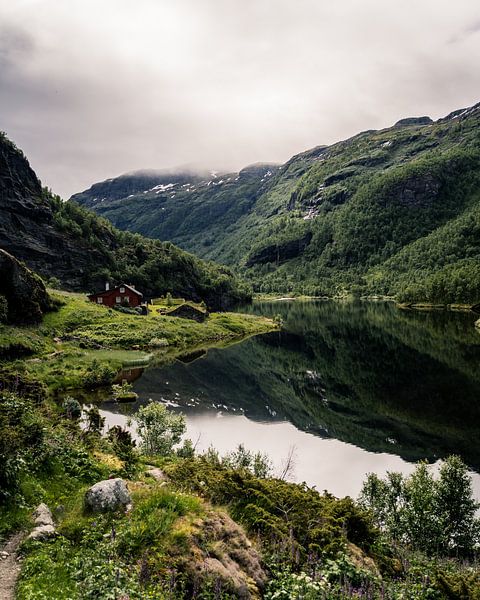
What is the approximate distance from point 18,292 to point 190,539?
76.3 m

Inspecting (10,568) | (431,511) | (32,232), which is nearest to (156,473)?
(10,568)

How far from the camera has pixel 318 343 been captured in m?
112

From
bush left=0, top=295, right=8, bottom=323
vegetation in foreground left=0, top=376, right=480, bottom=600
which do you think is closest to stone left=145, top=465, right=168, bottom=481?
vegetation in foreground left=0, top=376, right=480, bottom=600

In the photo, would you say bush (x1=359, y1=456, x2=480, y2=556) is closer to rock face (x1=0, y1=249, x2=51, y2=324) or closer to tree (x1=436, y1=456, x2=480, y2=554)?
tree (x1=436, y1=456, x2=480, y2=554)

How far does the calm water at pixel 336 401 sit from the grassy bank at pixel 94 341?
270 inches

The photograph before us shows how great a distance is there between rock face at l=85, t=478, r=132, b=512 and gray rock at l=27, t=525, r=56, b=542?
1.40 m

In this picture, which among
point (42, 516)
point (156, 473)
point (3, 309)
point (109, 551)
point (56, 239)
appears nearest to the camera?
point (109, 551)

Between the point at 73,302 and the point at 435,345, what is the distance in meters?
85.2

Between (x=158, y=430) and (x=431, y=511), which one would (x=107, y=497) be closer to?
(x=431, y=511)

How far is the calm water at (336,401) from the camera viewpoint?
139 feet

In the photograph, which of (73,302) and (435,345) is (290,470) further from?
(73,302)

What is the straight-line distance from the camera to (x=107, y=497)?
581 inches

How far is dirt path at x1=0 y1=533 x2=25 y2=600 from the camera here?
35.9 ft

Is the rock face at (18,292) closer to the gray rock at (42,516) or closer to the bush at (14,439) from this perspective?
the bush at (14,439)
